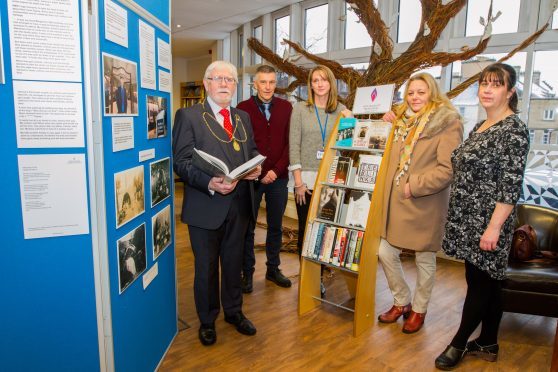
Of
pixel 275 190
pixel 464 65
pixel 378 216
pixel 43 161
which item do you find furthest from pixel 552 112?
pixel 43 161

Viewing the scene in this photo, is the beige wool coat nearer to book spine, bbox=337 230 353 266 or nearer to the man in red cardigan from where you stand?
book spine, bbox=337 230 353 266

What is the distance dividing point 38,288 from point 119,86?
31.9 inches

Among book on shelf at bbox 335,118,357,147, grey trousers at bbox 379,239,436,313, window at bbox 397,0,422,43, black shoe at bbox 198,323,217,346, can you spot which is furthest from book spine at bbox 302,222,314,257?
window at bbox 397,0,422,43

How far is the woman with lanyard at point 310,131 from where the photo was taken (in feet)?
9.49

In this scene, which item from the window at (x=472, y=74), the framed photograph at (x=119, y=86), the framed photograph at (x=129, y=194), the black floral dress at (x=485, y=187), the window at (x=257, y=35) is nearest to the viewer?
the framed photograph at (x=119, y=86)

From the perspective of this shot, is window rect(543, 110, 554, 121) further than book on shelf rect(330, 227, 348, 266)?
Yes

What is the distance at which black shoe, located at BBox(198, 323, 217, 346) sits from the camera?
237cm

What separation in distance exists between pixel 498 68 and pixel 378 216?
1.07m

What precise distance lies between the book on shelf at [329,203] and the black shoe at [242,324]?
83 centimetres

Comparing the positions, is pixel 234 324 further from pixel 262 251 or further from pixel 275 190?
pixel 262 251

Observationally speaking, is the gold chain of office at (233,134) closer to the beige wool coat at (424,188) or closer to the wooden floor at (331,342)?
the beige wool coat at (424,188)

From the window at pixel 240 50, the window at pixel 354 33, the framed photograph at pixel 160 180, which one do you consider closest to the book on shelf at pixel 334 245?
the framed photograph at pixel 160 180

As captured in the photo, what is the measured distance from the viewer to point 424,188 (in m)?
2.31

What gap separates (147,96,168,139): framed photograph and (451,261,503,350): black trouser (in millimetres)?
1712
